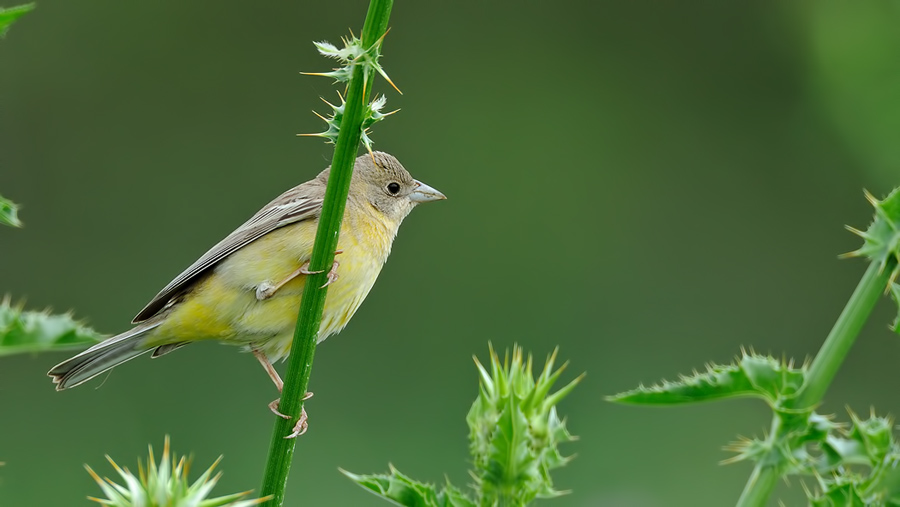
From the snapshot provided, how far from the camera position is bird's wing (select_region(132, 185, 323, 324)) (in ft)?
11.7

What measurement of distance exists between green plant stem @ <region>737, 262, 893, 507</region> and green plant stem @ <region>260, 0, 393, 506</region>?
2.25ft

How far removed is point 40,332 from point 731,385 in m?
1.05

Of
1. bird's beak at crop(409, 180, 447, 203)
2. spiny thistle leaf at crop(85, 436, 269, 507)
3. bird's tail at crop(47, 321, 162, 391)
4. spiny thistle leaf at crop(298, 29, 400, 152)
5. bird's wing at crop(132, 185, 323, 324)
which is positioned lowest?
spiny thistle leaf at crop(85, 436, 269, 507)

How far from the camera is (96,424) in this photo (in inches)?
251

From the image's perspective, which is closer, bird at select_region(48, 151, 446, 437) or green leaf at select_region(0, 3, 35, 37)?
green leaf at select_region(0, 3, 35, 37)

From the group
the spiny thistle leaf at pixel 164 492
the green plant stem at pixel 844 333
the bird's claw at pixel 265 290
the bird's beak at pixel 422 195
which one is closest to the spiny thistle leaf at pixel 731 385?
the green plant stem at pixel 844 333

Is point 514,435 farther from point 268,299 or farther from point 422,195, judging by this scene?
point 422,195

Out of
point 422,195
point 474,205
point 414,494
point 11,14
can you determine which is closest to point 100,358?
point 422,195

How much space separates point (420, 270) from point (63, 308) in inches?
100

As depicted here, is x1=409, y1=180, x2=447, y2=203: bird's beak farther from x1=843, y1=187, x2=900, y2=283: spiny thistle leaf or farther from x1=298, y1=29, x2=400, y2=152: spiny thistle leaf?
x1=843, y1=187, x2=900, y2=283: spiny thistle leaf

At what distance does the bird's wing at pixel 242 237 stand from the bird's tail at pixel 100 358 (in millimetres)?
61

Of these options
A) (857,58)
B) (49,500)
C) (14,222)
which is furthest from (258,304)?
(857,58)

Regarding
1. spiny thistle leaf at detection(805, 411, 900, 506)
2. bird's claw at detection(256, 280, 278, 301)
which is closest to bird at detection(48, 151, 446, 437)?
bird's claw at detection(256, 280, 278, 301)

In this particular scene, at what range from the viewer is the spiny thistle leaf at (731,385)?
1595 millimetres
